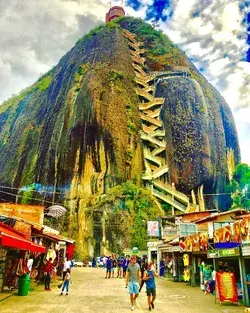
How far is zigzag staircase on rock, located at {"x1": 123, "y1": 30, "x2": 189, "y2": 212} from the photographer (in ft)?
157

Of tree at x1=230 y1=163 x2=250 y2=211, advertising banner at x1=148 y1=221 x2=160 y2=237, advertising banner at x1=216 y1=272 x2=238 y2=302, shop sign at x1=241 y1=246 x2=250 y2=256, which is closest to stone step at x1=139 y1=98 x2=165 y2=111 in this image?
tree at x1=230 y1=163 x2=250 y2=211

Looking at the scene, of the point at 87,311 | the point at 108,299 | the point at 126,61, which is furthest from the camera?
the point at 126,61

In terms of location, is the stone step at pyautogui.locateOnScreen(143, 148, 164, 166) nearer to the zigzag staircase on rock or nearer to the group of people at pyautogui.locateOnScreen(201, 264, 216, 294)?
the zigzag staircase on rock

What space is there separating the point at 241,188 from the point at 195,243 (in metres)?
31.5

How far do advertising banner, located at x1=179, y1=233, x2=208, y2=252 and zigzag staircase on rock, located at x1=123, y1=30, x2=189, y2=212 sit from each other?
94.5 ft

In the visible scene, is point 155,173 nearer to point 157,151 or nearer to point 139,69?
point 157,151

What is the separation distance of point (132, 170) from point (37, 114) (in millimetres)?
23904

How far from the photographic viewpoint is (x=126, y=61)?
58500 millimetres

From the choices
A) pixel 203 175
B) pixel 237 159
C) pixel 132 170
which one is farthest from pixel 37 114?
pixel 237 159

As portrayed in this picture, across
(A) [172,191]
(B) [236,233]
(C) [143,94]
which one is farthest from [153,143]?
(B) [236,233]

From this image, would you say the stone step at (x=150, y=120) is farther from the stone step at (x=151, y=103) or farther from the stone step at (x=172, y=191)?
the stone step at (x=172, y=191)

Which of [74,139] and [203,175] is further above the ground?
[74,139]

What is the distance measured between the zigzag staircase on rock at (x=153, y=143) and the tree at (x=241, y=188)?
24.0ft

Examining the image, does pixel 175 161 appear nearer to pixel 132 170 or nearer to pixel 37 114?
pixel 132 170
